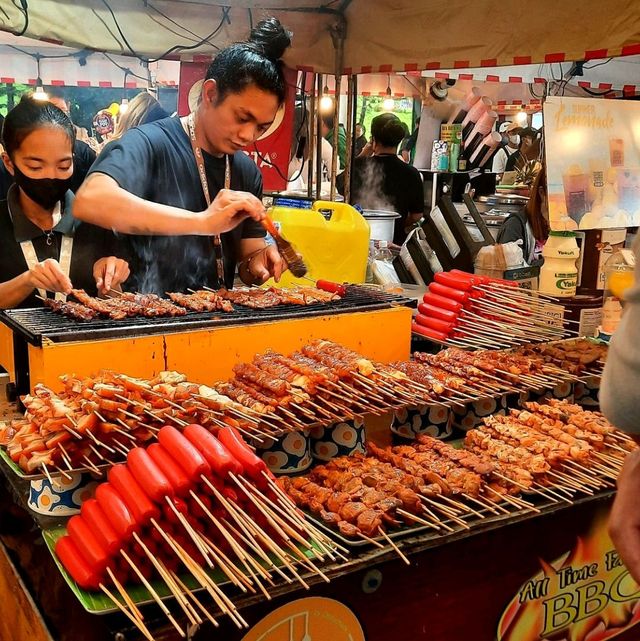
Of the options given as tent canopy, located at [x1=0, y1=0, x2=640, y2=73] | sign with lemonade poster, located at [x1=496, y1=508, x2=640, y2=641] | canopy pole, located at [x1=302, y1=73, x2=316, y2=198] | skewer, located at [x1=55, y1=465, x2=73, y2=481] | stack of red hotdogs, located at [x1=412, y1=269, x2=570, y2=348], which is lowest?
sign with lemonade poster, located at [x1=496, y1=508, x2=640, y2=641]

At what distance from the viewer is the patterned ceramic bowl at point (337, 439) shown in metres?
3.01

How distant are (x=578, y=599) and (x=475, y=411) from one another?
0.95 metres

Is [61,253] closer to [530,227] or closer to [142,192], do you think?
[142,192]

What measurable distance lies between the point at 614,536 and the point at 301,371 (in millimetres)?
1727

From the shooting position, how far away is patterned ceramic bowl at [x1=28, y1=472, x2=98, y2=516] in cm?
237

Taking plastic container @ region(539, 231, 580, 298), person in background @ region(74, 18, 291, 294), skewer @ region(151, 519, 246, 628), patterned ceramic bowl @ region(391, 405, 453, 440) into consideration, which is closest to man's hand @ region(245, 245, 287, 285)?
person in background @ region(74, 18, 291, 294)

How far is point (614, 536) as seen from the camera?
1.50 meters

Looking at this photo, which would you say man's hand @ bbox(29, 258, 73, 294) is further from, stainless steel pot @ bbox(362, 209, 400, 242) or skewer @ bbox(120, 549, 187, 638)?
stainless steel pot @ bbox(362, 209, 400, 242)

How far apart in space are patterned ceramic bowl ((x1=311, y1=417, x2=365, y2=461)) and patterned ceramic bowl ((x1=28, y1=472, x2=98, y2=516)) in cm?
103

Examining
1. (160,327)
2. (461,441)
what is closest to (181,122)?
(160,327)

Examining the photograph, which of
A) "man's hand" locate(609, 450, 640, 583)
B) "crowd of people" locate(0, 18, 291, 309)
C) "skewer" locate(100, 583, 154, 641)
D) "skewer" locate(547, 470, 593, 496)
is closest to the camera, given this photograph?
"man's hand" locate(609, 450, 640, 583)

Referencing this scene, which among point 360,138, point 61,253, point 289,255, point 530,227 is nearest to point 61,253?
point 61,253

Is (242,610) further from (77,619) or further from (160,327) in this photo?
(160,327)

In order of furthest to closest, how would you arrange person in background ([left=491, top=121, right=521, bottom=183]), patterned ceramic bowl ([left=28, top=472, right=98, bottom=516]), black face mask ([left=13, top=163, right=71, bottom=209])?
person in background ([left=491, top=121, right=521, bottom=183]) < black face mask ([left=13, top=163, right=71, bottom=209]) < patterned ceramic bowl ([left=28, top=472, right=98, bottom=516])
